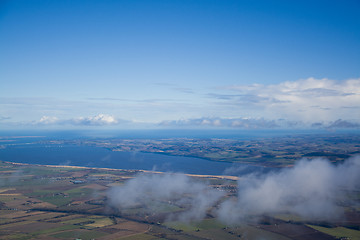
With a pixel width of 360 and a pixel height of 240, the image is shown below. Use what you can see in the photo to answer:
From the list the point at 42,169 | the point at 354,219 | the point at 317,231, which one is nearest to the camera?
the point at 317,231

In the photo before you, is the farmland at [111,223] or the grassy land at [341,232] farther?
the farmland at [111,223]

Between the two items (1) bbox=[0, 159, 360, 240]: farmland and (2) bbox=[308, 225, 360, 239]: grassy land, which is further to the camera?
(1) bbox=[0, 159, 360, 240]: farmland

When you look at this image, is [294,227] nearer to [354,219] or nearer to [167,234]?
[354,219]

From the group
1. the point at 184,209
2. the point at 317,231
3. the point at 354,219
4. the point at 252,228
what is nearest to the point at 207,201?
the point at 184,209

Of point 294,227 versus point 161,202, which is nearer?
point 294,227

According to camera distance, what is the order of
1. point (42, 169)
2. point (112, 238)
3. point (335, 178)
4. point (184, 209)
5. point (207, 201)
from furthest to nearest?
1. point (42, 169)
2. point (335, 178)
3. point (207, 201)
4. point (184, 209)
5. point (112, 238)

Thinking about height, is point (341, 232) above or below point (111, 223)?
below

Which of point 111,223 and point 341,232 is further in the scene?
point 111,223
